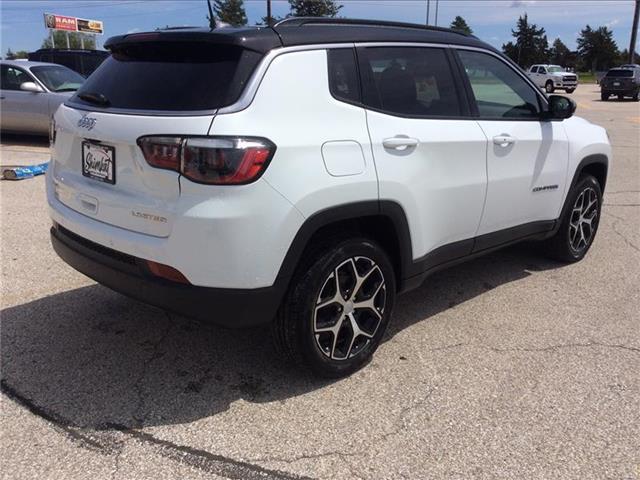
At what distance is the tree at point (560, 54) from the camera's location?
8581cm

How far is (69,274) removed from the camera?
4738mm

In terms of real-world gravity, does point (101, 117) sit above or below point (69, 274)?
above

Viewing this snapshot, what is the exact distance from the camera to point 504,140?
4023 mm

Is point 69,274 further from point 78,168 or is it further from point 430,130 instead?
point 430,130

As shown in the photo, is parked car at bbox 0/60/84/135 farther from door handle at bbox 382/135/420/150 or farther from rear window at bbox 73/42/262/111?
door handle at bbox 382/135/420/150

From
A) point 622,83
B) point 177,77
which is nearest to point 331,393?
point 177,77

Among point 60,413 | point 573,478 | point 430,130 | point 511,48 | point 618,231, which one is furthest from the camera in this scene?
point 511,48

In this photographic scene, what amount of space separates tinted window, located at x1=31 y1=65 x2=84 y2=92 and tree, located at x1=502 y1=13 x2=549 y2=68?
79121mm

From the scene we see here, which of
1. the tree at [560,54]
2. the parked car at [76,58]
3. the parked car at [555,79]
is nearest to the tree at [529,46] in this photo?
the tree at [560,54]

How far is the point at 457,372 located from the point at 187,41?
230cm

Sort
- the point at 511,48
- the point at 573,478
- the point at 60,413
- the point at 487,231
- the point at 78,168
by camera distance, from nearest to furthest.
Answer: the point at 573,478 → the point at 60,413 → the point at 78,168 → the point at 487,231 → the point at 511,48

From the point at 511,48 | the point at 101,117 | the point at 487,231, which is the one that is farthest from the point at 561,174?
the point at 511,48

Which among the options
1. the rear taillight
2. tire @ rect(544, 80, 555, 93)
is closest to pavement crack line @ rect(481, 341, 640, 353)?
the rear taillight

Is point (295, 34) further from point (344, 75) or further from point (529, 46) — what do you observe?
point (529, 46)
